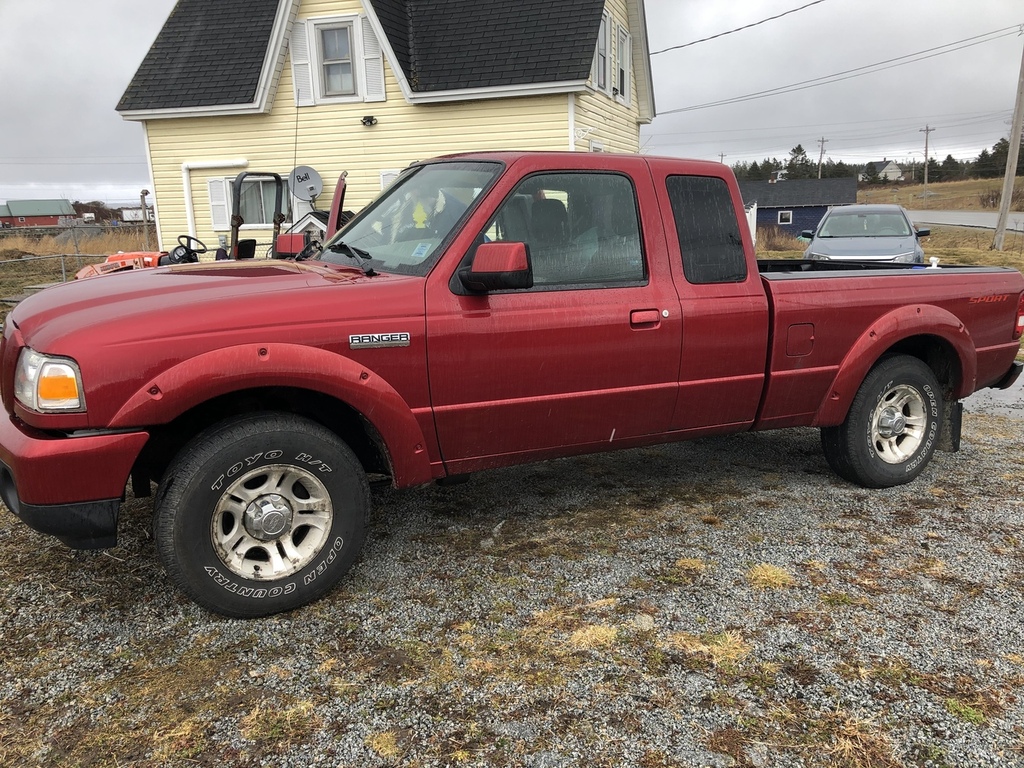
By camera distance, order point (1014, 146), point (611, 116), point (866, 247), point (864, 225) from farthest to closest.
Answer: point (1014, 146), point (611, 116), point (864, 225), point (866, 247)

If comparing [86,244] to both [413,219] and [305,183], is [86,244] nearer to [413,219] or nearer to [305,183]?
[305,183]

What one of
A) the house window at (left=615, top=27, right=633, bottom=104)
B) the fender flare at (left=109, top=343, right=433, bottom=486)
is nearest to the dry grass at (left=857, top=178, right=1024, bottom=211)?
the house window at (left=615, top=27, right=633, bottom=104)

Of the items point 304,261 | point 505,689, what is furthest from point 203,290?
point 505,689

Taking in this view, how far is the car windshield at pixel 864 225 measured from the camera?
13523 mm

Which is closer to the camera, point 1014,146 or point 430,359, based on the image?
point 430,359

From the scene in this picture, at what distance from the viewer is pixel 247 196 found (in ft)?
56.3

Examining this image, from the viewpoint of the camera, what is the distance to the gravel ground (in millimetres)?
2457

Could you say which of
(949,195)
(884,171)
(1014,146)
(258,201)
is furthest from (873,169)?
(258,201)

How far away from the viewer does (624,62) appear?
64.3 feet

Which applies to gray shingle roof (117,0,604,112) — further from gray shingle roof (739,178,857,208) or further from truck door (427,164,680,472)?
gray shingle roof (739,178,857,208)

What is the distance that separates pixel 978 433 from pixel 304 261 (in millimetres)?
5445

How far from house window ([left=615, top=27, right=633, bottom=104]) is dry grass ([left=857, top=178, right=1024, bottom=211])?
58.7m

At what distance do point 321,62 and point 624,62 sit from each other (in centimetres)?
792

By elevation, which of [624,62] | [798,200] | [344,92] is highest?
[624,62]
